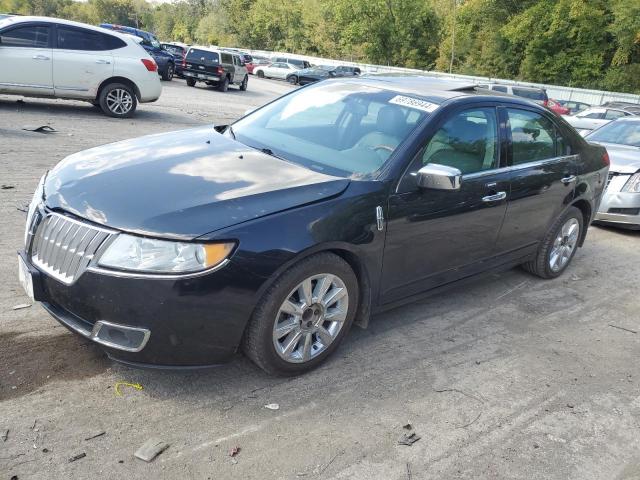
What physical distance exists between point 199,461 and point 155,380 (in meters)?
0.72

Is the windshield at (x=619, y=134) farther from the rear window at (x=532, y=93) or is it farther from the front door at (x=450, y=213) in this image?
the rear window at (x=532, y=93)

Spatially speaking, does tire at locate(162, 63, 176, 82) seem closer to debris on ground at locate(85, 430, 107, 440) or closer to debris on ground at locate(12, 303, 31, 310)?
debris on ground at locate(12, 303, 31, 310)

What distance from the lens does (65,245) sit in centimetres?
290

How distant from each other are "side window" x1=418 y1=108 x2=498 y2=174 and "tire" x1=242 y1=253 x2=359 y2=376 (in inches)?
39.8

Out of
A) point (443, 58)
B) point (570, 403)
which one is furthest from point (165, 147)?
point (443, 58)

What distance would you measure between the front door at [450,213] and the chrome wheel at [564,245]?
1.30 metres

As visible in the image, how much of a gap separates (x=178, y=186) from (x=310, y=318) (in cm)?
106

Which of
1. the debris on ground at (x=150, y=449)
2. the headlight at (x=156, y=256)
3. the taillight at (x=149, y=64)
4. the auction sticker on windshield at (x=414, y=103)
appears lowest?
the debris on ground at (x=150, y=449)

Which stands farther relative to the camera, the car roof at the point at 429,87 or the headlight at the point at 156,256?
the car roof at the point at 429,87

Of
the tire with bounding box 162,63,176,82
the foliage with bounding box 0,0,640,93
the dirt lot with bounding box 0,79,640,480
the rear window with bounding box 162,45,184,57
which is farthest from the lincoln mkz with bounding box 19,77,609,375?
the foliage with bounding box 0,0,640,93

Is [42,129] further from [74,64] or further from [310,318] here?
[310,318]

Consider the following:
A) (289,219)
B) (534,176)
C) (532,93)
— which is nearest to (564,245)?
(534,176)

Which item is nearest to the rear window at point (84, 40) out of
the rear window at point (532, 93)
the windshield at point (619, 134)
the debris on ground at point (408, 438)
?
the windshield at point (619, 134)

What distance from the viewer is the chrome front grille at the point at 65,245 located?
2807 mm
